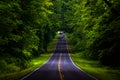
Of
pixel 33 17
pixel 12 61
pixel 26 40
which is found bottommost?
pixel 12 61

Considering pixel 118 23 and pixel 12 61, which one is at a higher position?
pixel 118 23

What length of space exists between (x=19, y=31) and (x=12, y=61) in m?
4.89

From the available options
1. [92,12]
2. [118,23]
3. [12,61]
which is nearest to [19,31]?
[12,61]

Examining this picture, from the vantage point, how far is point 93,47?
155 ft

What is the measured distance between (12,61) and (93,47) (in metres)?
14.7

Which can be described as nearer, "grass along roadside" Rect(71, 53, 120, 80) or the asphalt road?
the asphalt road

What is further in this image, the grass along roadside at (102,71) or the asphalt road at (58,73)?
the grass along roadside at (102,71)

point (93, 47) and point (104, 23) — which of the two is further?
point (93, 47)

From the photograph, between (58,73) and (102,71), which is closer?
(58,73)

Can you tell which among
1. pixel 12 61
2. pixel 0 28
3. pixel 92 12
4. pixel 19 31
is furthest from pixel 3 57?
pixel 92 12

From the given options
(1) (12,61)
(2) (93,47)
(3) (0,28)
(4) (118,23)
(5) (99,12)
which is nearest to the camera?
(3) (0,28)

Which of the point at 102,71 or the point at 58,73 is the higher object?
the point at 58,73

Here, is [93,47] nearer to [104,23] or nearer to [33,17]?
[104,23]

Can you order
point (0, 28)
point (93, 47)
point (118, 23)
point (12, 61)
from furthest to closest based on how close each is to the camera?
point (93, 47) → point (12, 61) → point (118, 23) → point (0, 28)
